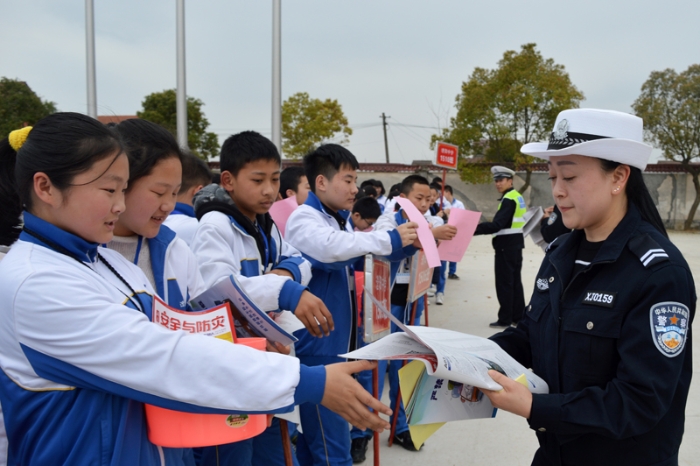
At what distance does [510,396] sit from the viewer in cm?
150

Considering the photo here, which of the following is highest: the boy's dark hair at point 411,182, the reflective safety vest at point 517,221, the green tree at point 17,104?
the green tree at point 17,104

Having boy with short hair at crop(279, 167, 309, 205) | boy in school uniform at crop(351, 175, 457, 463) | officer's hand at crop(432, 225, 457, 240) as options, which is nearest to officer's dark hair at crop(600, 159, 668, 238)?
boy in school uniform at crop(351, 175, 457, 463)

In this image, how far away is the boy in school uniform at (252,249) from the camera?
7.16 feet

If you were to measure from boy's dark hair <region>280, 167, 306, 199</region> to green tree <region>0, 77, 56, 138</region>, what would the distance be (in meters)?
8.28

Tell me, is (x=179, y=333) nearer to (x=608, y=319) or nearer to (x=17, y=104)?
(x=608, y=319)

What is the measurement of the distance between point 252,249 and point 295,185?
11.6 ft

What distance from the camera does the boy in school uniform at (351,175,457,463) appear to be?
11.9 feet

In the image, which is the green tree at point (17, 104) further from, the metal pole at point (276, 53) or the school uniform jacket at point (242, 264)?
the school uniform jacket at point (242, 264)

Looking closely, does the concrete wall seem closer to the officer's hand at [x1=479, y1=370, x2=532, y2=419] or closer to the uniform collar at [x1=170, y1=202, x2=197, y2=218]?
the uniform collar at [x1=170, y1=202, x2=197, y2=218]

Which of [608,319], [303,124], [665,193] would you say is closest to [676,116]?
[665,193]

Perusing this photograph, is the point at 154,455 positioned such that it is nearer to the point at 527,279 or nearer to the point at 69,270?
the point at 69,270

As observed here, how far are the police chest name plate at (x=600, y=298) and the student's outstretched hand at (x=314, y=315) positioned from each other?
964mm

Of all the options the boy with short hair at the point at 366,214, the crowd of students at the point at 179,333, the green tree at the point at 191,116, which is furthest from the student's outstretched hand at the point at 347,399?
the green tree at the point at 191,116

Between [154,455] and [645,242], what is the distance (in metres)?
1.43
